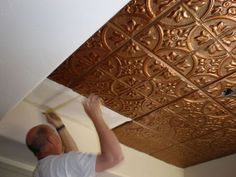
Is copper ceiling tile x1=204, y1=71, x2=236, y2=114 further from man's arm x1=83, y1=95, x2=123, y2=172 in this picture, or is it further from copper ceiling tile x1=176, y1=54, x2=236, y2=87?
man's arm x1=83, y1=95, x2=123, y2=172

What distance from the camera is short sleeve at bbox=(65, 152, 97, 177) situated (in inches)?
49.8

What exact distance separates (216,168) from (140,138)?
3.19 feet

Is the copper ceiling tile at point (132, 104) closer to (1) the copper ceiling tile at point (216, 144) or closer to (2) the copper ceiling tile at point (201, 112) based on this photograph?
(2) the copper ceiling tile at point (201, 112)

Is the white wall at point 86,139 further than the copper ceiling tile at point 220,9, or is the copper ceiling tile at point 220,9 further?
the white wall at point 86,139

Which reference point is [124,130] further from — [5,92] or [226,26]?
[226,26]

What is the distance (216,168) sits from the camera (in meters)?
3.06

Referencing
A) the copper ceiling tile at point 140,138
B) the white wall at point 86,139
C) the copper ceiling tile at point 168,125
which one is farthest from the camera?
the copper ceiling tile at point 140,138

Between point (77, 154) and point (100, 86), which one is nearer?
point (77, 154)

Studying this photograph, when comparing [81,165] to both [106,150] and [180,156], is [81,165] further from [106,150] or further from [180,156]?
[180,156]

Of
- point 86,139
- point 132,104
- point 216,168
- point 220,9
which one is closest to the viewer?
point 220,9

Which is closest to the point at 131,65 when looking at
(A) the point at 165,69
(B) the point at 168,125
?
(A) the point at 165,69

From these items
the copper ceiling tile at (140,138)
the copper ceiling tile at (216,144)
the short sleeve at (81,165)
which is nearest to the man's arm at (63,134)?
the short sleeve at (81,165)

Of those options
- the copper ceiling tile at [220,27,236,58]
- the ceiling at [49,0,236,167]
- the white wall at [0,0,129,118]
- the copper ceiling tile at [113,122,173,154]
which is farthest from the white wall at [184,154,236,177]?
the white wall at [0,0,129,118]

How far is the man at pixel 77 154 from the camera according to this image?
4.04 feet
